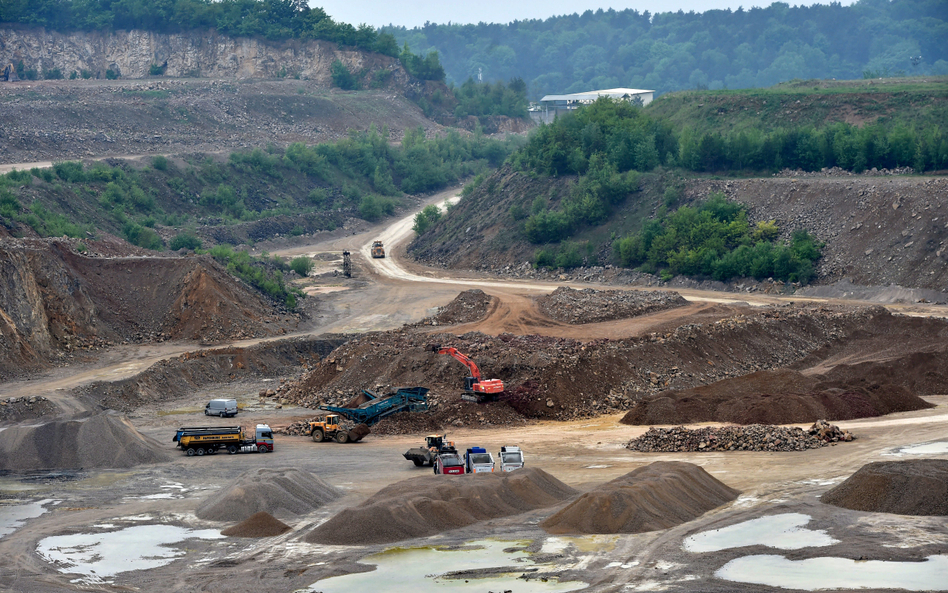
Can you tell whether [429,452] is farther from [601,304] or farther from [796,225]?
[796,225]

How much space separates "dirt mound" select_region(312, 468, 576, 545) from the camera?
24.6 m

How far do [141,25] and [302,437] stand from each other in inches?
4195

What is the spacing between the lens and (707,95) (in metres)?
93.1

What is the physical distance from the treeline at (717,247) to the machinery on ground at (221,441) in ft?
119

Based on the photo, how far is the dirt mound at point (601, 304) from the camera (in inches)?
2007

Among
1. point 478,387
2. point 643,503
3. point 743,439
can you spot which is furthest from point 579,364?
point 643,503

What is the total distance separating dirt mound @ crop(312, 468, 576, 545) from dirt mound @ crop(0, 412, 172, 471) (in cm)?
1102

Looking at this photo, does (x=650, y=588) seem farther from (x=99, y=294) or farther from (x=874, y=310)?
(x=99, y=294)

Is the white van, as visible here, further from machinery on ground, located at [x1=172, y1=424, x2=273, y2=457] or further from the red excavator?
the red excavator

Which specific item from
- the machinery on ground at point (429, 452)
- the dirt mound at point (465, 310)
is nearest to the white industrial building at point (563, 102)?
the dirt mound at point (465, 310)

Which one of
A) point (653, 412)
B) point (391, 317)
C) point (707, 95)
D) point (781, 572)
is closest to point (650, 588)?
point (781, 572)

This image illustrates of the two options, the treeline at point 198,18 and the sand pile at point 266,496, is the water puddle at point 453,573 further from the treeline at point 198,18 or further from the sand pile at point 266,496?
the treeline at point 198,18

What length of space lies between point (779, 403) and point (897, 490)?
36.2 ft

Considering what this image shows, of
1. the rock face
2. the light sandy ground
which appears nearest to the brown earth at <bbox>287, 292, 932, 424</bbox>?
the light sandy ground
